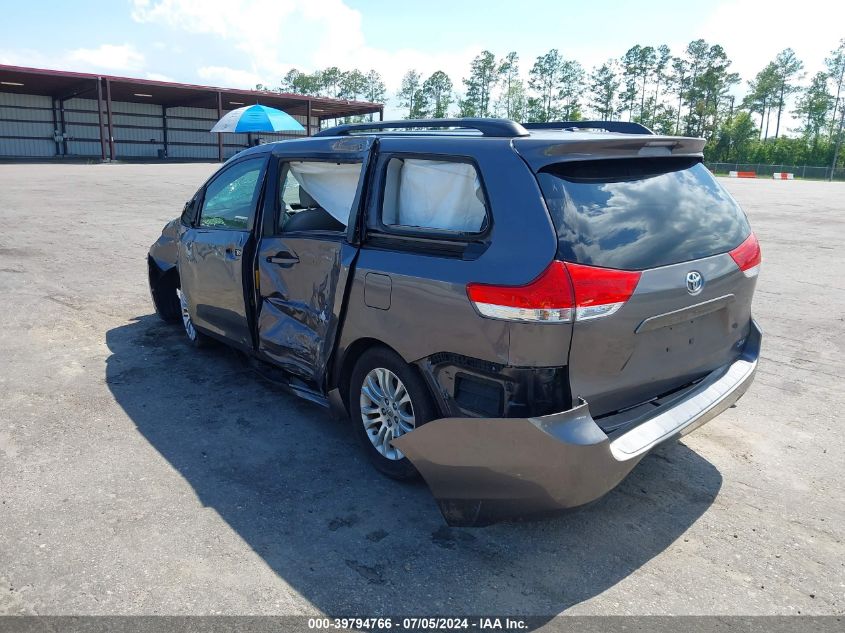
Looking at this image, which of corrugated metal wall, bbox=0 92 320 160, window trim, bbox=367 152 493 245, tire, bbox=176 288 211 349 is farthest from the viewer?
corrugated metal wall, bbox=0 92 320 160

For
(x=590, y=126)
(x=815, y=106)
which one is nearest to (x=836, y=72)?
(x=815, y=106)

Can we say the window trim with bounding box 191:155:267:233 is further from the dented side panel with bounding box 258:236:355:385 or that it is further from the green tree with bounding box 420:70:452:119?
the green tree with bounding box 420:70:452:119

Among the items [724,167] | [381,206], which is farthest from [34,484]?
[724,167]

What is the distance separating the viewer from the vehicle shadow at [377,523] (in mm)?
2730

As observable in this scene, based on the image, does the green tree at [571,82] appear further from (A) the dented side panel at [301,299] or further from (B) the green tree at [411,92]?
(A) the dented side panel at [301,299]

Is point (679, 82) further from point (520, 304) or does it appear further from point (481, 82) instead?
point (520, 304)

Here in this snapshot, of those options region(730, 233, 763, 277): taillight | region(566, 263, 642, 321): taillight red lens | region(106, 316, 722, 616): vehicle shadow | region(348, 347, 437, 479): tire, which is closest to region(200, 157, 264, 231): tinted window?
region(106, 316, 722, 616): vehicle shadow

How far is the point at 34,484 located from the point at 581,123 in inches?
150

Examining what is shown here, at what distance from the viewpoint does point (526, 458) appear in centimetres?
271

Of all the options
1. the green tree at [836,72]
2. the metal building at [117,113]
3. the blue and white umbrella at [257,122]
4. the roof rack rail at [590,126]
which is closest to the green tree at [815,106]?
the green tree at [836,72]

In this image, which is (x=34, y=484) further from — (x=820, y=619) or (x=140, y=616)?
(x=820, y=619)

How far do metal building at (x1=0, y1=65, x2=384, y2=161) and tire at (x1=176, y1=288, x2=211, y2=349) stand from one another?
40.8 m

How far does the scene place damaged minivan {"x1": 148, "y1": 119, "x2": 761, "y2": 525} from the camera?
2758 mm

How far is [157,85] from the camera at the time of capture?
4422 cm
